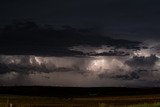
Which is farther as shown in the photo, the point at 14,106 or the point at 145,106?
the point at 14,106

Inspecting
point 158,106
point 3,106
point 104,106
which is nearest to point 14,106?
point 3,106

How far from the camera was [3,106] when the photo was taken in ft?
141

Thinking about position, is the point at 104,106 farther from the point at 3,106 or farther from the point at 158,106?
the point at 3,106

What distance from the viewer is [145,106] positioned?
4062 cm

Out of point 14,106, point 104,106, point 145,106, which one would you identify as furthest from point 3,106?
point 145,106

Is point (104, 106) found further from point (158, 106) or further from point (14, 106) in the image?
point (14, 106)

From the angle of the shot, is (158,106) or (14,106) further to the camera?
(14,106)

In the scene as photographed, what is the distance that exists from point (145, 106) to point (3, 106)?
518 inches

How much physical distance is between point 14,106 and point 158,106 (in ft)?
45.9

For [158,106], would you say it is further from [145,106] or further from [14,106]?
[14,106]

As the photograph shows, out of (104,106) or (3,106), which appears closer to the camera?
(104,106)

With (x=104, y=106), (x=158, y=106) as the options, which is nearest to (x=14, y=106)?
(x=104, y=106)

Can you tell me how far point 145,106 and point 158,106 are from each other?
1.39 meters

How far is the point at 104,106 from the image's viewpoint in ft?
127
